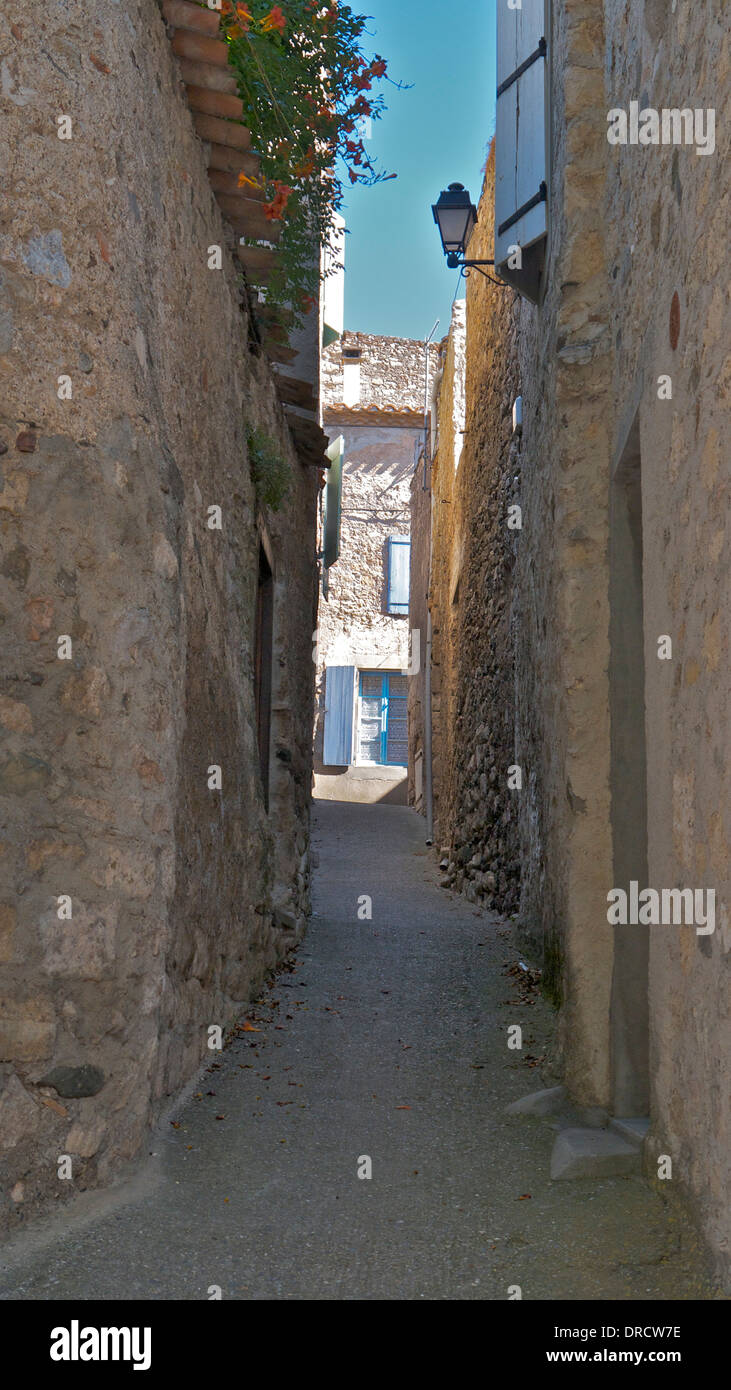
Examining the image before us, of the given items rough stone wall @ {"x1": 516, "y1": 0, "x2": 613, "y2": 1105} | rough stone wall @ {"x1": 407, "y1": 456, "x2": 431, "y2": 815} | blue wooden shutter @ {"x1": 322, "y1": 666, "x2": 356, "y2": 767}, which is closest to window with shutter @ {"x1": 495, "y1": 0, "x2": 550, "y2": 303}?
rough stone wall @ {"x1": 516, "y1": 0, "x2": 613, "y2": 1105}

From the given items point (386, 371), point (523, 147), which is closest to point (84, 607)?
point (523, 147)

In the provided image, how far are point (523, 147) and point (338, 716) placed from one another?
14.7 metres

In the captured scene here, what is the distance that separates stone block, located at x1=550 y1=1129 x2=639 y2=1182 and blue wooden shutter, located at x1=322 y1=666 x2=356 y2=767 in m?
16.4

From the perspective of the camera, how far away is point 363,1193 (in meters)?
3.12

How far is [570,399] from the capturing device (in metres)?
4.12

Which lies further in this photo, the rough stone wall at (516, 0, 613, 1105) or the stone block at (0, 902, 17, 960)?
the rough stone wall at (516, 0, 613, 1105)

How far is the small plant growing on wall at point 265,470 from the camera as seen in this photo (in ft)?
18.7

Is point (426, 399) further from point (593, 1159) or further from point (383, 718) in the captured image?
point (593, 1159)

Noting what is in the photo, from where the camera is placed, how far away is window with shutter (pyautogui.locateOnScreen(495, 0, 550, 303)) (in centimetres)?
524

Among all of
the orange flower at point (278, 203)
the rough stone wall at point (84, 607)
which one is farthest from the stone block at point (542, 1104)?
the orange flower at point (278, 203)

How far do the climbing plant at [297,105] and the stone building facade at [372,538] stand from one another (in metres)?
14.6

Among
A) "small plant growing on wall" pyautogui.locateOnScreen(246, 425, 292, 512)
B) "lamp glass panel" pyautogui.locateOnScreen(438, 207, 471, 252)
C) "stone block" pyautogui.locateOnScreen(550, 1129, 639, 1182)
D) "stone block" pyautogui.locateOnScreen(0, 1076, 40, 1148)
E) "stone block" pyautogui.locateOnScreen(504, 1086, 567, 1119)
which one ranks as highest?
"lamp glass panel" pyautogui.locateOnScreen(438, 207, 471, 252)

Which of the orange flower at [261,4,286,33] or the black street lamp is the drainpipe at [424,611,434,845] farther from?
the orange flower at [261,4,286,33]
